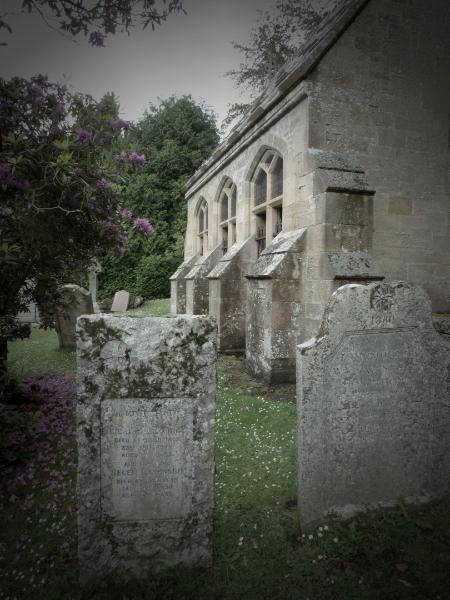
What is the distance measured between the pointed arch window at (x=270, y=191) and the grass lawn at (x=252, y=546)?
5538 millimetres

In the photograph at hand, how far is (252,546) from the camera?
2.47 meters

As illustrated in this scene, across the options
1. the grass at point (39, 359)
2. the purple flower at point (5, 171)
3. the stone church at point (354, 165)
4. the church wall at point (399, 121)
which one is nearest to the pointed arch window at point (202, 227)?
the stone church at point (354, 165)

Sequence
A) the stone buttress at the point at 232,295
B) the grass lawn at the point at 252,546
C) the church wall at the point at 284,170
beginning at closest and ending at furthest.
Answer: the grass lawn at the point at 252,546, the church wall at the point at 284,170, the stone buttress at the point at 232,295

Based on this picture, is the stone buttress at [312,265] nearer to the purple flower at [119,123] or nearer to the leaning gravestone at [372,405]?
the leaning gravestone at [372,405]

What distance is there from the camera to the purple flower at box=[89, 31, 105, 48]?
2.71 m

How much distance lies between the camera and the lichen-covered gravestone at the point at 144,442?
2.13m

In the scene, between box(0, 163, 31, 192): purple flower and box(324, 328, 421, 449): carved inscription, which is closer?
box(324, 328, 421, 449): carved inscription

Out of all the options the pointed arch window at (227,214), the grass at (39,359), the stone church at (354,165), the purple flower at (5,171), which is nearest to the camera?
the purple flower at (5,171)

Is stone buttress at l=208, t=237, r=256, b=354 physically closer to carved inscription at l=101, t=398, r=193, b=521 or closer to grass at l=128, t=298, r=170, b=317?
carved inscription at l=101, t=398, r=193, b=521

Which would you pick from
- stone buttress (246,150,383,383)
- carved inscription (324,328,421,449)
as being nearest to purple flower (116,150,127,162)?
stone buttress (246,150,383,383)

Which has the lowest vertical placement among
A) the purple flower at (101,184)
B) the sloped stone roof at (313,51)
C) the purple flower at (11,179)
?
the purple flower at (11,179)

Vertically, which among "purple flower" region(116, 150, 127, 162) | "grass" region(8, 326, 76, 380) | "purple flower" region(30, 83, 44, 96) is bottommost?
"grass" region(8, 326, 76, 380)

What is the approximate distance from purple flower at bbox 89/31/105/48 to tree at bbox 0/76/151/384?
0.84 m

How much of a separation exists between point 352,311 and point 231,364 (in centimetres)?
511
